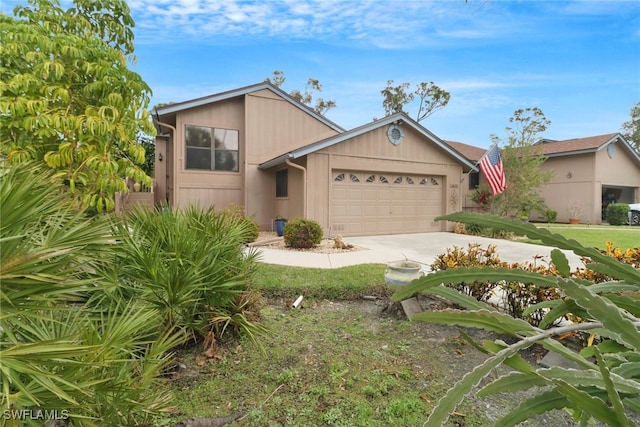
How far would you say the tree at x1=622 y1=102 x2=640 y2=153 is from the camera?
125 feet

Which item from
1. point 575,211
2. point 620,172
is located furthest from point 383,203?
point 620,172

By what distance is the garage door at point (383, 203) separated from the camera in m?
12.4

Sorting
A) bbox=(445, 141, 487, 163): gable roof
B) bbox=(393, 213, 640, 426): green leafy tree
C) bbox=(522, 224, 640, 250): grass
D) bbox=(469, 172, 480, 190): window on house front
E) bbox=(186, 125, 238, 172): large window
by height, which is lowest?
bbox=(522, 224, 640, 250): grass

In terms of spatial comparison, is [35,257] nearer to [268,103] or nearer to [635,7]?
[635,7]

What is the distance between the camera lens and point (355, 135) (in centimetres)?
1221

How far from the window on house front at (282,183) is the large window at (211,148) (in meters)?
1.91

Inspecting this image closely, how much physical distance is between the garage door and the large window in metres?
4.73

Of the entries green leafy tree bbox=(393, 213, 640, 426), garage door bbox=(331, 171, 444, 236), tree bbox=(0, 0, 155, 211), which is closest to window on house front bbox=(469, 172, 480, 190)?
garage door bbox=(331, 171, 444, 236)

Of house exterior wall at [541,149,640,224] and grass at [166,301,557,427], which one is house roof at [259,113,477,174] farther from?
house exterior wall at [541,149,640,224]

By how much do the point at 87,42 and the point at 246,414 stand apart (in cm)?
494

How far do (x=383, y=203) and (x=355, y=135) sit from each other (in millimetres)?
3049

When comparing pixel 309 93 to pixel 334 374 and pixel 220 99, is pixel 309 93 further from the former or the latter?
pixel 334 374

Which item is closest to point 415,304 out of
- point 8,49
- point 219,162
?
point 8,49

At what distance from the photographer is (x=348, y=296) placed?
5.21 m
